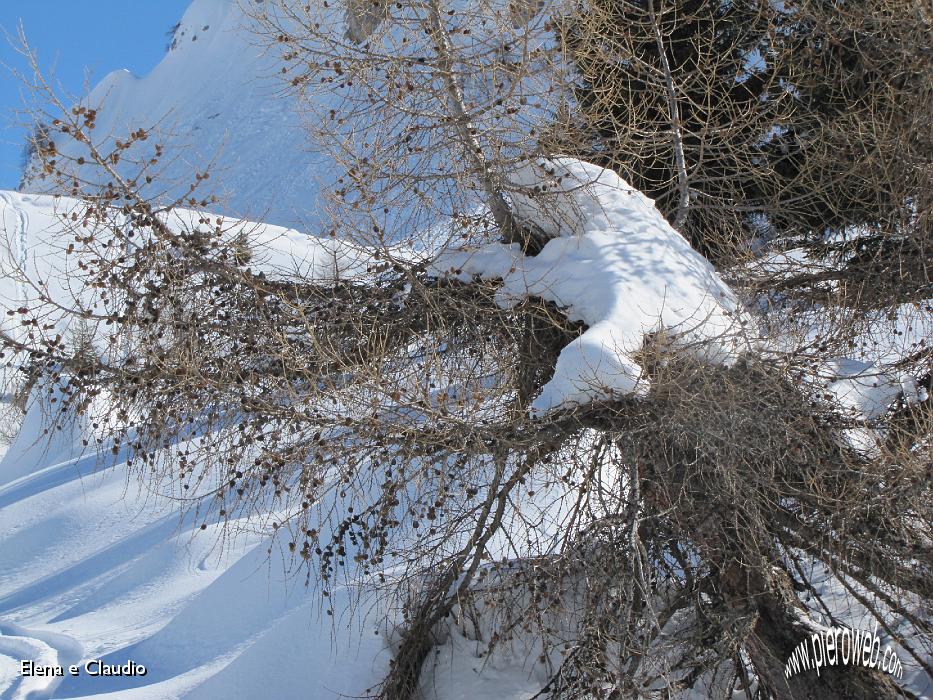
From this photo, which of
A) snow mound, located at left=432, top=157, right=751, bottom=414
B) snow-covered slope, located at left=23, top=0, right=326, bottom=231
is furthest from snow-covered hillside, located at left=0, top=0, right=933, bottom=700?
snow-covered slope, located at left=23, top=0, right=326, bottom=231

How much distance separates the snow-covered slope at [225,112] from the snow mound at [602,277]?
49.4 ft

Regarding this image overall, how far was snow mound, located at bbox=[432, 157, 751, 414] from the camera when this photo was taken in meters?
4.62

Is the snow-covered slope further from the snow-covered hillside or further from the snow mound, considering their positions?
the snow mound

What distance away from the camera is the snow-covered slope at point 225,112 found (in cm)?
2932

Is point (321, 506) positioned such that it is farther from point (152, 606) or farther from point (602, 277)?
point (152, 606)

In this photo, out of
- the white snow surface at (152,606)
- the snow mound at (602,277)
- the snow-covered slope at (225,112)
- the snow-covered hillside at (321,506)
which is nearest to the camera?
the snow mound at (602,277)

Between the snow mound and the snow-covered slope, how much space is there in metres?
15.1

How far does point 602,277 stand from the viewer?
5309 mm

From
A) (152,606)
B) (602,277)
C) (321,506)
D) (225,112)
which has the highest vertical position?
(225,112)

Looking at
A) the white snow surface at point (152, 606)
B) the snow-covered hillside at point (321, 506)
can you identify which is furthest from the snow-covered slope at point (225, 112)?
the snow-covered hillside at point (321, 506)

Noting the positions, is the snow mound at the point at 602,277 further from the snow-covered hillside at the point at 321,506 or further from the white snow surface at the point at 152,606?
the white snow surface at the point at 152,606

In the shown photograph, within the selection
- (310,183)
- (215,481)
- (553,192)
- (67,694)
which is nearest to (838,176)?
(553,192)

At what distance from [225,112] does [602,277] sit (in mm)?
38924

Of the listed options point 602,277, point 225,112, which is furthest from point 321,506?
point 225,112
